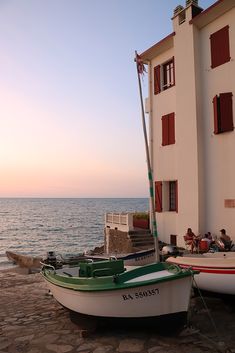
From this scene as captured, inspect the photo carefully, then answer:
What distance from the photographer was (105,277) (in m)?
7.38

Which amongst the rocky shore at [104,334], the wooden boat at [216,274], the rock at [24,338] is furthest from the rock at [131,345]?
the wooden boat at [216,274]

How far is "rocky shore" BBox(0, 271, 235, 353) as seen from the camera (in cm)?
659

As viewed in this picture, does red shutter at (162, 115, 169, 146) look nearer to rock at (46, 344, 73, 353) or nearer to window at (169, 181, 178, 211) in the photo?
window at (169, 181, 178, 211)

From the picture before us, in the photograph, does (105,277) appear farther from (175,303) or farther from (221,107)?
(221,107)

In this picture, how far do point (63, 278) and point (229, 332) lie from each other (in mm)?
3845

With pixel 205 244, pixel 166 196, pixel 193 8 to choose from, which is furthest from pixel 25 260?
pixel 193 8

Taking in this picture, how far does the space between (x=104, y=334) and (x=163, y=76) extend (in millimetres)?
15216

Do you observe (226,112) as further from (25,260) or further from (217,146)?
(25,260)

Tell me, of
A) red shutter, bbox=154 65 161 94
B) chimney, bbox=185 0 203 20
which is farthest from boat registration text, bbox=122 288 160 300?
red shutter, bbox=154 65 161 94

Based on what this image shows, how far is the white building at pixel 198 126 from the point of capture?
1505 cm

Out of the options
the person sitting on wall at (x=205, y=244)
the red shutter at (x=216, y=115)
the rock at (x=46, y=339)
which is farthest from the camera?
the red shutter at (x=216, y=115)

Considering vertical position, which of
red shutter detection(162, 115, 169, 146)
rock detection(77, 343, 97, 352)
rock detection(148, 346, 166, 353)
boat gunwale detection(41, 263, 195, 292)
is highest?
red shutter detection(162, 115, 169, 146)

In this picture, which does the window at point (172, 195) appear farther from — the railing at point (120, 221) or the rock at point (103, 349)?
the rock at point (103, 349)

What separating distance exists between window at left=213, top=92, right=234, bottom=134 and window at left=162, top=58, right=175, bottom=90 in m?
4.07
